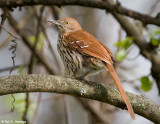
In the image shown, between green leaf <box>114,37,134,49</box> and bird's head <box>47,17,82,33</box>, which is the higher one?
bird's head <box>47,17,82,33</box>

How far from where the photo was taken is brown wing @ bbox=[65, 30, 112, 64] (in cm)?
345

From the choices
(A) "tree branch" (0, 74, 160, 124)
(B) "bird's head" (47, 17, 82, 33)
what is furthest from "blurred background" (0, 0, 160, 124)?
(A) "tree branch" (0, 74, 160, 124)

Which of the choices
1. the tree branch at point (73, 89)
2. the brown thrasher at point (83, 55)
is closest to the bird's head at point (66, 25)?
the brown thrasher at point (83, 55)

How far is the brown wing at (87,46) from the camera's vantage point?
11.3ft

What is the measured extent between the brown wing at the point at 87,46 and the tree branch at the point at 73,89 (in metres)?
0.49

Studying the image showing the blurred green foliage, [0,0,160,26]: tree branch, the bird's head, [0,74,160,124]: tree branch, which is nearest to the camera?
A: [0,74,160,124]: tree branch

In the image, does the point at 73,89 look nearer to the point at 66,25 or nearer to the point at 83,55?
the point at 83,55

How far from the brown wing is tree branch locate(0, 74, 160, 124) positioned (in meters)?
0.49

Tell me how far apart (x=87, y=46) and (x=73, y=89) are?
924 mm

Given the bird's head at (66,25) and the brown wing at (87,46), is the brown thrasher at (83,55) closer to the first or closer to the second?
the brown wing at (87,46)

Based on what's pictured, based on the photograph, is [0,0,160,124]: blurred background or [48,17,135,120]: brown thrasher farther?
[0,0,160,124]: blurred background

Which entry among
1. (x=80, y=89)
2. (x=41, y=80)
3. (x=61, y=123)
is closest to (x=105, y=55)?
(x=80, y=89)

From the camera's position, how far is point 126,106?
2.87 metres

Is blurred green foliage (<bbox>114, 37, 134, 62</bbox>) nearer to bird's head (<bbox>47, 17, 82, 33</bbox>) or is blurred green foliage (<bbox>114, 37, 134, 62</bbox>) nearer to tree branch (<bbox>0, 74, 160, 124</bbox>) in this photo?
bird's head (<bbox>47, 17, 82, 33</bbox>)
